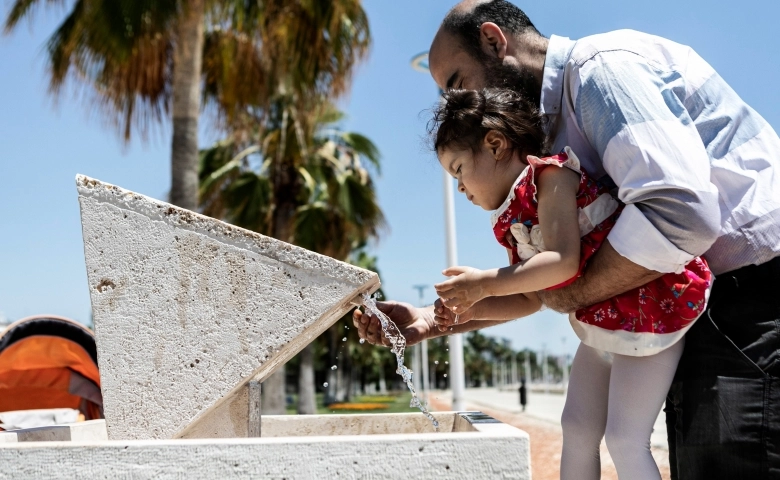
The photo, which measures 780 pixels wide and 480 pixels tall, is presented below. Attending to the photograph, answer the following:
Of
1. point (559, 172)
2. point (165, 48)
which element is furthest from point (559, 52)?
point (165, 48)

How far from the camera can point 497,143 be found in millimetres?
2055

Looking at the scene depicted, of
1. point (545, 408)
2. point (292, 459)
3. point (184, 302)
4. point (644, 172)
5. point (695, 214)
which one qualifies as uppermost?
point (644, 172)

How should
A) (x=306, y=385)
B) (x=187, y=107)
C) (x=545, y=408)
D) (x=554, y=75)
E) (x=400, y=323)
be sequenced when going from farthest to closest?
1. (x=306, y=385)
2. (x=545, y=408)
3. (x=187, y=107)
4. (x=400, y=323)
5. (x=554, y=75)

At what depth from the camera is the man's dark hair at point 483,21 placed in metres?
2.18

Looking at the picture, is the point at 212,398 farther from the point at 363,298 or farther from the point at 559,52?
the point at 559,52

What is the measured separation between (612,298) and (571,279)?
4.7 inches

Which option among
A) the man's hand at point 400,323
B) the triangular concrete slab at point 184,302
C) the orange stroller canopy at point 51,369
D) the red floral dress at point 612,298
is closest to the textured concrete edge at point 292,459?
the triangular concrete slab at point 184,302

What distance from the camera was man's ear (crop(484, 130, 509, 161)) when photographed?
2037mm

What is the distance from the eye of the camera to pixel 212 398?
188cm

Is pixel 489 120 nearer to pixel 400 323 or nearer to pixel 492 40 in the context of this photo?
pixel 492 40

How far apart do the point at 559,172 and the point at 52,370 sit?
16.4 ft

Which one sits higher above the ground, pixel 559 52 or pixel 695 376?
pixel 559 52

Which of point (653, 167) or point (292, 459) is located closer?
point (292, 459)

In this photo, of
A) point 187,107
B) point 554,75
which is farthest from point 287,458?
point 187,107
